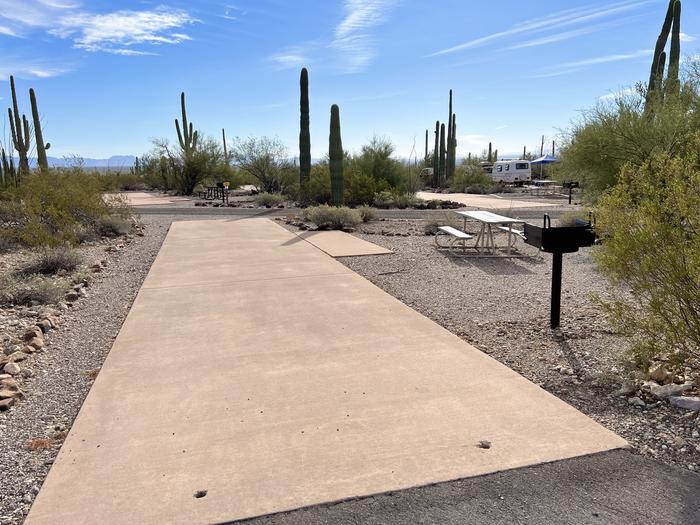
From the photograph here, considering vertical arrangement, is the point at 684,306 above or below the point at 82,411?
above

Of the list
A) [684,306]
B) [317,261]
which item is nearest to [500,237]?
[317,261]

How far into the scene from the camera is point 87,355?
550 cm

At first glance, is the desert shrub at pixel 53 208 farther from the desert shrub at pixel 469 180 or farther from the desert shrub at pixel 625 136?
the desert shrub at pixel 469 180

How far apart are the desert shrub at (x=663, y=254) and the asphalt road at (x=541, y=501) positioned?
1.24m

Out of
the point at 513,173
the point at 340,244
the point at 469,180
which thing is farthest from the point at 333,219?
the point at 513,173

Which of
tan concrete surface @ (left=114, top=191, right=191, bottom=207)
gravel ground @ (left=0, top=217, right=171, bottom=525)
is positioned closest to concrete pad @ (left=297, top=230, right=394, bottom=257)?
gravel ground @ (left=0, top=217, right=171, bottom=525)

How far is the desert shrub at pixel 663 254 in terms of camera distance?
13.3 feet

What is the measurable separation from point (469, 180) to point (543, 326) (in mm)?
34639

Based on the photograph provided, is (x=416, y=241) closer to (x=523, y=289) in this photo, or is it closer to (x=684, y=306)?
(x=523, y=289)

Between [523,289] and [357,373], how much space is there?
13.3 ft

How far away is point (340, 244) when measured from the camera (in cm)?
1262

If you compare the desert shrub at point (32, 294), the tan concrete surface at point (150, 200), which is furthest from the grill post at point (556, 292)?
the tan concrete surface at point (150, 200)

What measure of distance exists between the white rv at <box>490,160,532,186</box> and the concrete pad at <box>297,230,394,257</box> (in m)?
32.5

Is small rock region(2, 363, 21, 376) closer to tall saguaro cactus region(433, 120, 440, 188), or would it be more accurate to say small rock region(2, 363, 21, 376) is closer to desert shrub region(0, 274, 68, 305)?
desert shrub region(0, 274, 68, 305)
